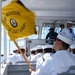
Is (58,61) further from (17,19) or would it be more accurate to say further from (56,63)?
(17,19)

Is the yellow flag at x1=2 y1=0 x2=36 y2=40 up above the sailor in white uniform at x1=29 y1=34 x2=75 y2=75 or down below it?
above

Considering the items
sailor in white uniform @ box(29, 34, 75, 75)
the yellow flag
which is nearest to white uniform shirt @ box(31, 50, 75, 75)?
sailor in white uniform @ box(29, 34, 75, 75)

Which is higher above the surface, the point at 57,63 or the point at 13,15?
the point at 13,15

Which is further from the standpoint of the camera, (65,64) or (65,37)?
(65,37)

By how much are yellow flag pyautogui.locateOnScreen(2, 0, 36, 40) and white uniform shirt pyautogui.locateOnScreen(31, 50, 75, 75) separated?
0.51 metres

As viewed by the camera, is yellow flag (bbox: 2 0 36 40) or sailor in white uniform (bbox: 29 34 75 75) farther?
yellow flag (bbox: 2 0 36 40)

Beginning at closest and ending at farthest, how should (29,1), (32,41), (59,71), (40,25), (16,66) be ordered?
(59,71)
(16,66)
(29,1)
(32,41)
(40,25)

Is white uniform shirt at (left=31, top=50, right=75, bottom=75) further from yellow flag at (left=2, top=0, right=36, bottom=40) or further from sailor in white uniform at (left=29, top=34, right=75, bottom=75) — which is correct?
yellow flag at (left=2, top=0, right=36, bottom=40)

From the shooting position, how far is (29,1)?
6133mm

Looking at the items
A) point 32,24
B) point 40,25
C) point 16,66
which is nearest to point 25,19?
point 32,24

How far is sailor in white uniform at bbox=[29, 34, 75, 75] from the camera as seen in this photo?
8.78ft

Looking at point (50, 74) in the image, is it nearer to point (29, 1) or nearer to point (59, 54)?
point (59, 54)

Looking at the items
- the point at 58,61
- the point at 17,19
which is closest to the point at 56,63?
the point at 58,61

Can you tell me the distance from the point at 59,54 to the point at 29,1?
356 centimetres
